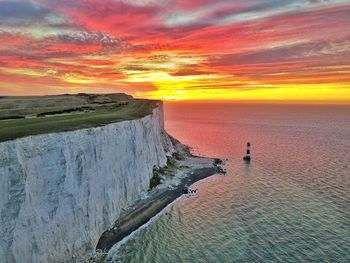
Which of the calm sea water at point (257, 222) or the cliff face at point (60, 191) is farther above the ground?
the cliff face at point (60, 191)

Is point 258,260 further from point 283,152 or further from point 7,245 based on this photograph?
point 283,152

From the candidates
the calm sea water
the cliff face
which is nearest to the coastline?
the cliff face

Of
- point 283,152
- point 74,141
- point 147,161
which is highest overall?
point 74,141

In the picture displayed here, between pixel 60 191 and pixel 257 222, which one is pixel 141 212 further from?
pixel 60 191

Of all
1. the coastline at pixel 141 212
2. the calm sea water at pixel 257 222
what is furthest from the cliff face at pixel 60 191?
the calm sea water at pixel 257 222

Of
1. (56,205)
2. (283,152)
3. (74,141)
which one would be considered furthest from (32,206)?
(283,152)

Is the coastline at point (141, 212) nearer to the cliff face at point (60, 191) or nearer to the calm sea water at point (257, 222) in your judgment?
the cliff face at point (60, 191)

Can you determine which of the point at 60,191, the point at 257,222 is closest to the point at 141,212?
the point at 257,222
